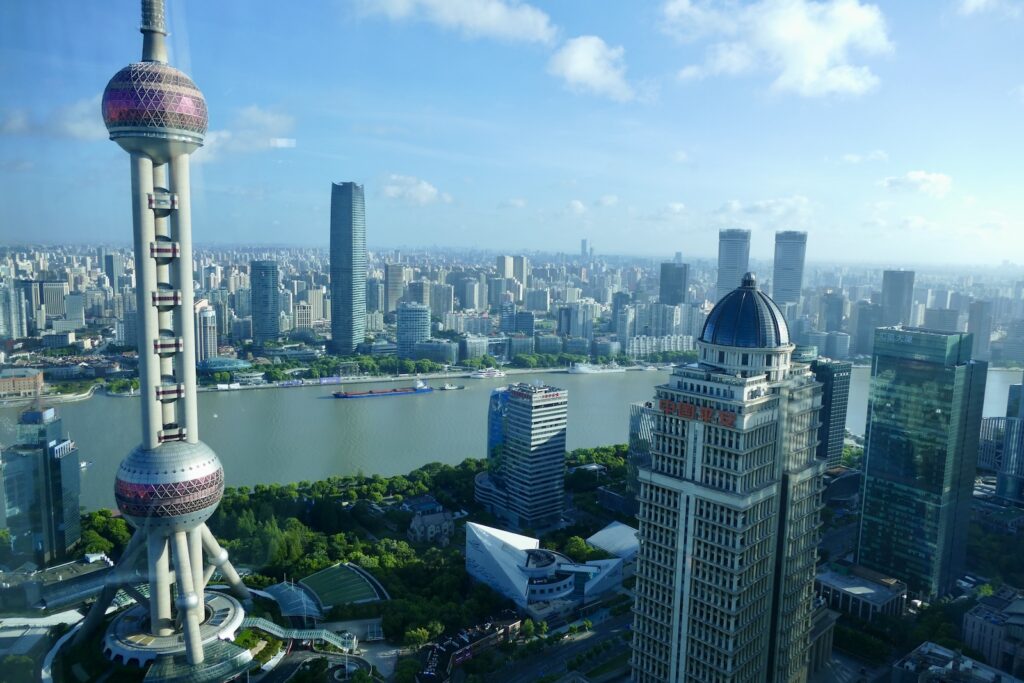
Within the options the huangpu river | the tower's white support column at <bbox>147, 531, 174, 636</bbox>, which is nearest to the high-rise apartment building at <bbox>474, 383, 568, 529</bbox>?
the huangpu river

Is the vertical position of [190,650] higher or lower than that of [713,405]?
lower

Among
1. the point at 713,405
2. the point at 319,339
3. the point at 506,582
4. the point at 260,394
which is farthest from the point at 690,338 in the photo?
the point at 713,405

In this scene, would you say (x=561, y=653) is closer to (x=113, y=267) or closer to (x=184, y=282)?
(x=184, y=282)

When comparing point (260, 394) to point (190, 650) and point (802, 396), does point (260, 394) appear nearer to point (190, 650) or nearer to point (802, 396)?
point (190, 650)

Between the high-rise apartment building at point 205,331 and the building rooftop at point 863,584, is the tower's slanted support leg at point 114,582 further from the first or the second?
the high-rise apartment building at point 205,331

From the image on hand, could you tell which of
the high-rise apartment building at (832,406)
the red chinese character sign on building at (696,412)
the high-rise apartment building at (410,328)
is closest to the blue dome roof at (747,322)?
the red chinese character sign on building at (696,412)
